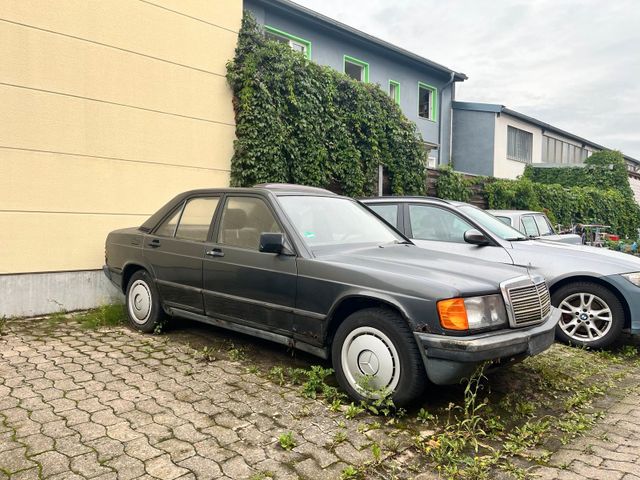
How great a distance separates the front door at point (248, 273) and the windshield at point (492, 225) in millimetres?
3005

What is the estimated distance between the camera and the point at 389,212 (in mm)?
6535

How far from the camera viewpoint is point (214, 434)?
9.98ft

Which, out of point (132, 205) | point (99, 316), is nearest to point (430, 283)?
Result: point (99, 316)

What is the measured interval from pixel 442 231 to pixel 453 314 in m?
3.15

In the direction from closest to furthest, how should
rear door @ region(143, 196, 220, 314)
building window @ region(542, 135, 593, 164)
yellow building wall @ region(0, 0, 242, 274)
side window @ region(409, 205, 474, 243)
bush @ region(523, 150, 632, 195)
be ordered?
rear door @ region(143, 196, 220, 314)
yellow building wall @ region(0, 0, 242, 274)
side window @ region(409, 205, 474, 243)
bush @ region(523, 150, 632, 195)
building window @ region(542, 135, 593, 164)

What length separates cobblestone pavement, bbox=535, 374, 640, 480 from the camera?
8.94 ft

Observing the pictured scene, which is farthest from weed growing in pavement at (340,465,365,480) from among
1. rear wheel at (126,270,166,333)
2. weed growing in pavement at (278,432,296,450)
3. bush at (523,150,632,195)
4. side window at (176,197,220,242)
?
bush at (523,150,632,195)

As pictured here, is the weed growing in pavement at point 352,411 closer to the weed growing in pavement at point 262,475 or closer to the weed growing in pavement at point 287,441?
the weed growing in pavement at point 287,441

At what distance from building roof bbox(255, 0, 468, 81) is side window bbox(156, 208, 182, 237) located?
9.41m

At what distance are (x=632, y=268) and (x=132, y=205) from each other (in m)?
6.26

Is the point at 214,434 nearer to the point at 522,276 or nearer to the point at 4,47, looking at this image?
the point at 522,276

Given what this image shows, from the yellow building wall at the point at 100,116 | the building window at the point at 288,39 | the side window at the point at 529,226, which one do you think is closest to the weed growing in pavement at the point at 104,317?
the yellow building wall at the point at 100,116

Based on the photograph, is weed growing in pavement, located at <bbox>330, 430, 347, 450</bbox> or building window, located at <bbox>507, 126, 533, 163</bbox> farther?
building window, located at <bbox>507, 126, 533, 163</bbox>

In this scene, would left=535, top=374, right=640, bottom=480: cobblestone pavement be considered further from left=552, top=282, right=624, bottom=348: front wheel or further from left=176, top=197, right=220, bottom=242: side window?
left=176, top=197, right=220, bottom=242: side window
